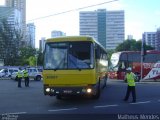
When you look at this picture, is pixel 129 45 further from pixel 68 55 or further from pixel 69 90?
pixel 69 90

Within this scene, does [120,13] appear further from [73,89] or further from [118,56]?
[73,89]

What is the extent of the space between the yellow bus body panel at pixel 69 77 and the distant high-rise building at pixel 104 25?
50656 millimetres

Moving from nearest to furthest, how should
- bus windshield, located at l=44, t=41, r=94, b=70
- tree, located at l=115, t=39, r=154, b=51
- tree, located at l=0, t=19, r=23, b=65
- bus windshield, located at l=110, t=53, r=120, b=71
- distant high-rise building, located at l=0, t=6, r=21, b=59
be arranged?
bus windshield, located at l=44, t=41, r=94, b=70
bus windshield, located at l=110, t=53, r=120, b=71
distant high-rise building, located at l=0, t=6, r=21, b=59
tree, located at l=0, t=19, r=23, b=65
tree, located at l=115, t=39, r=154, b=51

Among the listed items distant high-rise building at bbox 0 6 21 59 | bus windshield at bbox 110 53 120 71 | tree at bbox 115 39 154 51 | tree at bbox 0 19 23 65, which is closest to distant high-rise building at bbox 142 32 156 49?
tree at bbox 115 39 154 51

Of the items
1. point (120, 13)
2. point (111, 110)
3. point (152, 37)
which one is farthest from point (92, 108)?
point (152, 37)

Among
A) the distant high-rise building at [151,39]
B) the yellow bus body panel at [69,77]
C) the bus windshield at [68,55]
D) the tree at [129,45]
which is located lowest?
the yellow bus body panel at [69,77]

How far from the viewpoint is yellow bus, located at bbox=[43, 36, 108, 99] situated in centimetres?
1875

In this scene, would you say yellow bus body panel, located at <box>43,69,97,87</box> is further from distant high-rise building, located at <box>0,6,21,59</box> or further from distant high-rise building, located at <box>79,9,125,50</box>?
distant high-rise building, located at <box>79,9,125,50</box>

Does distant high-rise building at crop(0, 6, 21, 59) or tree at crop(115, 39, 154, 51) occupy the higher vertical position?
distant high-rise building at crop(0, 6, 21, 59)

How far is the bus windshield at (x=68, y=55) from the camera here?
19.0m

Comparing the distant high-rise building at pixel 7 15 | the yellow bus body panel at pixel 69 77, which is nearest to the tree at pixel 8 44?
the distant high-rise building at pixel 7 15

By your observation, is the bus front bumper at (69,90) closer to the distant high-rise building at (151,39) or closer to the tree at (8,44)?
the tree at (8,44)

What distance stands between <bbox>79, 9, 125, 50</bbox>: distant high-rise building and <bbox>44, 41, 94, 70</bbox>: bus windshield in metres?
50.0

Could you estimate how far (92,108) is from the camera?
17484 millimetres
